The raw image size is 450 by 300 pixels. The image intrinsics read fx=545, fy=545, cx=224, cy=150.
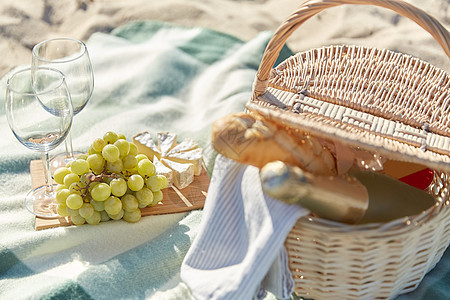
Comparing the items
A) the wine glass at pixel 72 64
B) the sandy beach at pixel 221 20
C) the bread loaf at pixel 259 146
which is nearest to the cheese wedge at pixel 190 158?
the wine glass at pixel 72 64

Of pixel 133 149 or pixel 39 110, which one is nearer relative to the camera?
pixel 39 110

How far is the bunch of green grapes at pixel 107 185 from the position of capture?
3.18 feet

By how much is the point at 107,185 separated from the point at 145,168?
0.28ft

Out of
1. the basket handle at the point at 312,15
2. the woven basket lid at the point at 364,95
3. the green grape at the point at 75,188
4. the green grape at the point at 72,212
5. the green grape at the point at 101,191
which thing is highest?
the basket handle at the point at 312,15

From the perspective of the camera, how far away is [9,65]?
1917 mm

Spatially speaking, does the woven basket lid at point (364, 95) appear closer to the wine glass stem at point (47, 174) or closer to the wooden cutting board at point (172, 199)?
the wooden cutting board at point (172, 199)

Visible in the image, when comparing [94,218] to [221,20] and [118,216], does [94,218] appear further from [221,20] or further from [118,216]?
[221,20]

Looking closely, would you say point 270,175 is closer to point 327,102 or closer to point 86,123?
point 327,102

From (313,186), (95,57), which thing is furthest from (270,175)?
(95,57)

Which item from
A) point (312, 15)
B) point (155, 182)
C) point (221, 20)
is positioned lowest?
point (221, 20)

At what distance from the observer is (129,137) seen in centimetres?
130

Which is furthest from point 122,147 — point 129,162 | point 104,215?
point 104,215

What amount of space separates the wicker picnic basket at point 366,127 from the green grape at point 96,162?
0.99 ft

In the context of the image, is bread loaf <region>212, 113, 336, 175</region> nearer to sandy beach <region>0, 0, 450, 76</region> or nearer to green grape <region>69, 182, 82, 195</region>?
green grape <region>69, 182, 82, 195</region>
